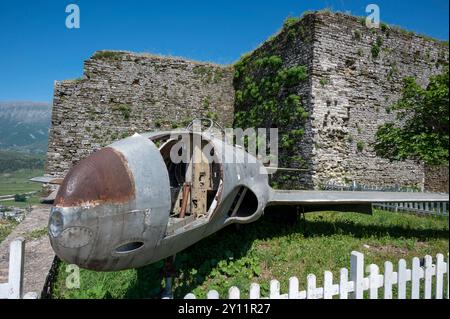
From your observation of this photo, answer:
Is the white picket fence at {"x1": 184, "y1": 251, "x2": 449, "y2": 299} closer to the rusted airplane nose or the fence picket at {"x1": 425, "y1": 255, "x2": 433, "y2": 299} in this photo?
the fence picket at {"x1": 425, "y1": 255, "x2": 433, "y2": 299}

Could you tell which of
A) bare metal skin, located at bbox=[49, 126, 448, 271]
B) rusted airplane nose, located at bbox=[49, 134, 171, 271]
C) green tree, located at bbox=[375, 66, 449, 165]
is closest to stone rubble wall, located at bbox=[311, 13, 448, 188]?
green tree, located at bbox=[375, 66, 449, 165]

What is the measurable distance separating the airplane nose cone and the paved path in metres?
2.36

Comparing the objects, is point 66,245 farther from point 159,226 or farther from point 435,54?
point 435,54

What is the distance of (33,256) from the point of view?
5.71m

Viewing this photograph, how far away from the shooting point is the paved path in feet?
14.6

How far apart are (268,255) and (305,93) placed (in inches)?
308

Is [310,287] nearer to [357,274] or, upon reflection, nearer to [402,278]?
[357,274]

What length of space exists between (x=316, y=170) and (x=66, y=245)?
382 inches

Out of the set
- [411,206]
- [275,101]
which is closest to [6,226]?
[275,101]

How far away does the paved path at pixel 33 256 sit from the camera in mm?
4441

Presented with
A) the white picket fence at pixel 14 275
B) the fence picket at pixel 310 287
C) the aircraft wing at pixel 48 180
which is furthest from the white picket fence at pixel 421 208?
the aircraft wing at pixel 48 180

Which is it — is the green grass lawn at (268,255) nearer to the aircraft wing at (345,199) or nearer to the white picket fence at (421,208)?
the white picket fence at (421,208)

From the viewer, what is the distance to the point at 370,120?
1220 cm

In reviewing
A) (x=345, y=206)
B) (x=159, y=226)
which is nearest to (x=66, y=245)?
(x=159, y=226)
